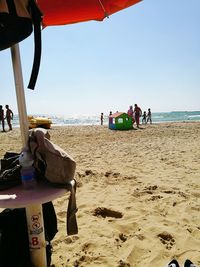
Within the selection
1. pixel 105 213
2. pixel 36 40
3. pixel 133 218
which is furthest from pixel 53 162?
pixel 105 213

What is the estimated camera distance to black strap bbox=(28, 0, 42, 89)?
2008 millimetres

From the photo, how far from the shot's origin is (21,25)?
213 centimetres

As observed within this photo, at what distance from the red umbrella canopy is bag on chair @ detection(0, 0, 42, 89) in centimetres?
76

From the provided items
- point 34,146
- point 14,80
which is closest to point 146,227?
point 34,146

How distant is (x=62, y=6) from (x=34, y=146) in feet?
5.15

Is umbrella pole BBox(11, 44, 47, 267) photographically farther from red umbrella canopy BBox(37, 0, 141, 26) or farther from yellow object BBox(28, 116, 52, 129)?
yellow object BBox(28, 116, 52, 129)

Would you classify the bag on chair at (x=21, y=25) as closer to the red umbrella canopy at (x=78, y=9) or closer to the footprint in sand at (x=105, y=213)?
the red umbrella canopy at (x=78, y=9)

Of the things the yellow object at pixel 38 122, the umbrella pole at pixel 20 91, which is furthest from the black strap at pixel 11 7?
the yellow object at pixel 38 122

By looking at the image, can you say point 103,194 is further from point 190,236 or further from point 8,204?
point 8,204

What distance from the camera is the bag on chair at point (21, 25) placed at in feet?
6.21

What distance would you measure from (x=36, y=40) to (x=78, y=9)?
87cm

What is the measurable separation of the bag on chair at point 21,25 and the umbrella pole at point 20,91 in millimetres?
76

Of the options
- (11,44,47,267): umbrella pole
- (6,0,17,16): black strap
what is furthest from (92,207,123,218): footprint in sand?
(6,0,17,16): black strap

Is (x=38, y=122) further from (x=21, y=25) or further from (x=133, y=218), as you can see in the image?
Answer: (x=21, y=25)
